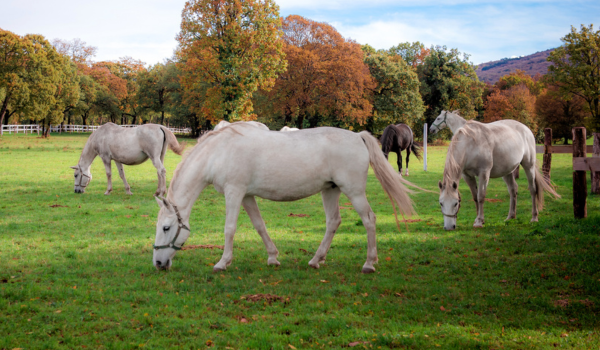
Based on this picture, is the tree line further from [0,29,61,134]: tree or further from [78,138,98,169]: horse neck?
[78,138,98,169]: horse neck

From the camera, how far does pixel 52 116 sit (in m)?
47.7

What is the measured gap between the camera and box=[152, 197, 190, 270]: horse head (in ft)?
20.0

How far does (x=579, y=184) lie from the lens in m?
8.64

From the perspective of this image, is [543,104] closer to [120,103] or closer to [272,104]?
[272,104]

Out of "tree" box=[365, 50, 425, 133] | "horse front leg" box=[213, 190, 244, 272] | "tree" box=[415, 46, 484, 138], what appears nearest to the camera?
"horse front leg" box=[213, 190, 244, 272]

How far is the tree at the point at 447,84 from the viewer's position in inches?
2088

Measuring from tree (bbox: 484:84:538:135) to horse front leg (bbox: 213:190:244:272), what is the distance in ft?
185

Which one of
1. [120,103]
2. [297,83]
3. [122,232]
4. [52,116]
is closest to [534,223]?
[122,232]

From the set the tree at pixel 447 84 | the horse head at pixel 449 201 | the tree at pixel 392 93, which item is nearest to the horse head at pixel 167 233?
the horse head at pixel 449 201

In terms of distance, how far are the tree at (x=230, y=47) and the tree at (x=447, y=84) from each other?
29.0 meters

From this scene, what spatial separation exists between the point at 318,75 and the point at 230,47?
11.9 meters

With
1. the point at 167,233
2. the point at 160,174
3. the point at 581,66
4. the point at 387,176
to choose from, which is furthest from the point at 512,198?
the point at 581,66

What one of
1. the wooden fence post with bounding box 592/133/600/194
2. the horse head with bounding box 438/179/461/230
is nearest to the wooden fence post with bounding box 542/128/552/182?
the wooden fence post with bounding box 592/133/600/194

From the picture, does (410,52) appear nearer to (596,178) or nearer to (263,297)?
(596,178)
